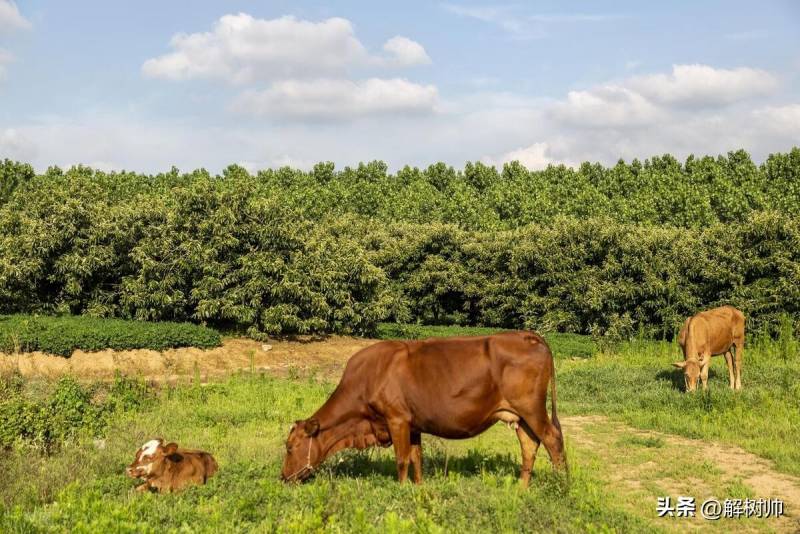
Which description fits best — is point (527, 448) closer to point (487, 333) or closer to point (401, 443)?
point (401, 443)

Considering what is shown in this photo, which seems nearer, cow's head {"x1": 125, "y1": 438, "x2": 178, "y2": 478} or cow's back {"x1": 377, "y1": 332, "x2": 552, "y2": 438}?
cow's back {"x1": 377, "y1": 332, "x2": 552, "y2": 438}

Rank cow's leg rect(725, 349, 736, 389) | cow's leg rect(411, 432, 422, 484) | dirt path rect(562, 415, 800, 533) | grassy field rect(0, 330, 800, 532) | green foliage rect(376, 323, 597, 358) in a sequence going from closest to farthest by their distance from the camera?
grassy field rect(0, 330, 800, 532) → dirt path rect(562, 415, 800, 533) → cow's leg rect(411, 432, 422, 484) → cow's leg rect(725, 349, 736, 389) → green foliage rect(376, 323, 597, 358)

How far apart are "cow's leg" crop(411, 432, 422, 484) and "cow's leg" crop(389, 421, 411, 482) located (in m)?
0.14

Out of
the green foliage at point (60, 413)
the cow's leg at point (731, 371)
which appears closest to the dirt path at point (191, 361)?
the green foliage at point (60, 413)

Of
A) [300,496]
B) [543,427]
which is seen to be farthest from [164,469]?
[543,427]

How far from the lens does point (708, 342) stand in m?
14.1

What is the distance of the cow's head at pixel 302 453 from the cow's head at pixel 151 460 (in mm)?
1279

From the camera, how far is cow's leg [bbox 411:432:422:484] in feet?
24.7

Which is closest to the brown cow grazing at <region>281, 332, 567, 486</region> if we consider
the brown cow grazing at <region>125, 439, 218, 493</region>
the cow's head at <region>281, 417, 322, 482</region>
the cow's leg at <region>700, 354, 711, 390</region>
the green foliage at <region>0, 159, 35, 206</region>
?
the cow's head at <region>281, 417, 322, 482</region>

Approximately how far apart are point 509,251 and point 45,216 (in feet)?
52.4

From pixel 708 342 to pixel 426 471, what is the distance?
8.33 meters

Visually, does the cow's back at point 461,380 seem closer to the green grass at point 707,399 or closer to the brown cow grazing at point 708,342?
the green grass at point 707,399

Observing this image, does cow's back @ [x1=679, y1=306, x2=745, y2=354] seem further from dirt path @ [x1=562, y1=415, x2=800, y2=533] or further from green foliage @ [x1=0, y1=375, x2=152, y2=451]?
green foliage @ [x1=0, y1=375, x2=152, y2=451]

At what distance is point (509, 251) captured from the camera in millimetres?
26875
